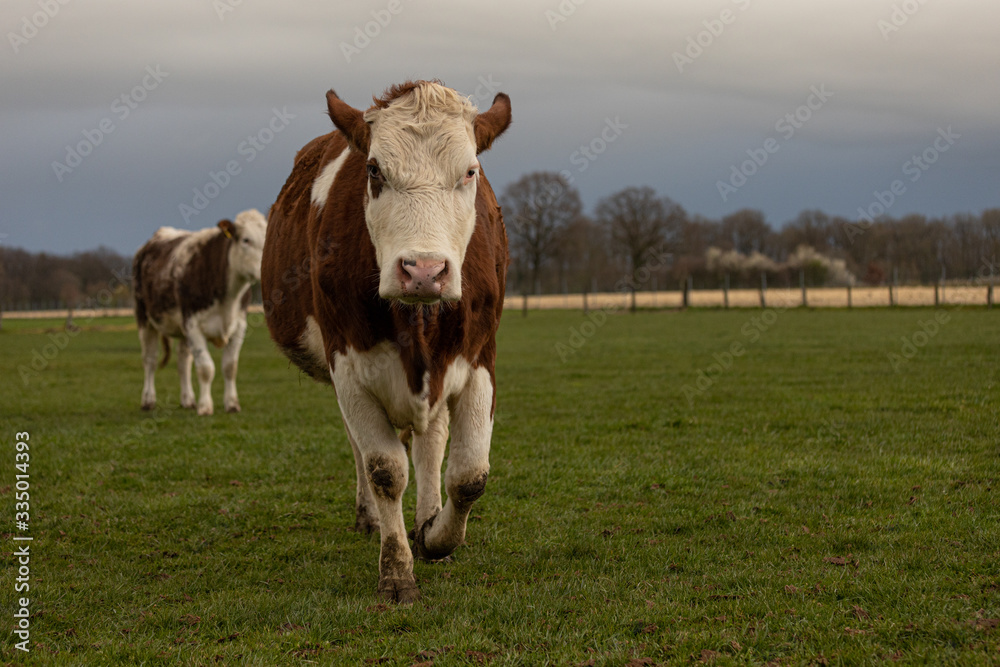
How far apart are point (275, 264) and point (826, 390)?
30.7 feet

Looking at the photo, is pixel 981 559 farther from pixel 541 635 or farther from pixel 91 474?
pixel 91 474

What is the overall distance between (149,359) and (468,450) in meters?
11.3

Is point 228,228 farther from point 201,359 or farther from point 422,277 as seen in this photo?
point 422,277

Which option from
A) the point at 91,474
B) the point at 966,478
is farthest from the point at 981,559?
the point at 91,474

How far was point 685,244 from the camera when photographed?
81312 millimetres

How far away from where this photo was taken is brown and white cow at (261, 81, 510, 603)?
13.3 ft

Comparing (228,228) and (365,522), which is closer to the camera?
(365,522)

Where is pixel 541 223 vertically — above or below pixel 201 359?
above

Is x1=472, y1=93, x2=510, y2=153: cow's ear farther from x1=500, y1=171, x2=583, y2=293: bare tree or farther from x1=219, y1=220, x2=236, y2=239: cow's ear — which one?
x1=500, y1=171, x2=583, y2=293: bare tree
